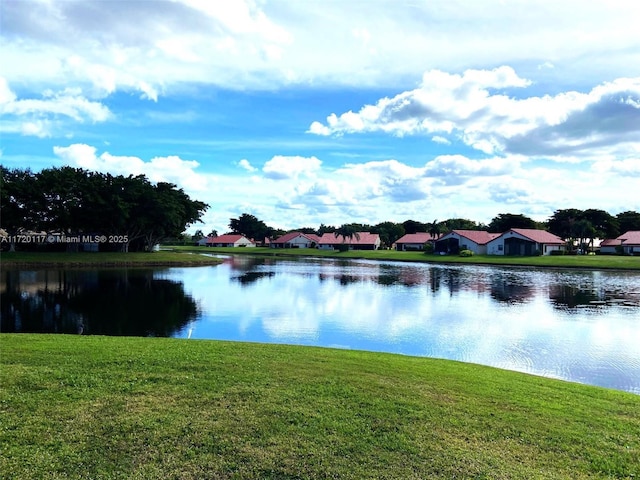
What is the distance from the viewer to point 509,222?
110 meters

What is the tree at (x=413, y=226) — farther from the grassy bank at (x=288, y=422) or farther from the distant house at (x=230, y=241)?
the grassy bank at (x=288, y=422)

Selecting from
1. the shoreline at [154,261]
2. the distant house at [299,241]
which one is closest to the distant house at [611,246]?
the shoreline at [154,261]

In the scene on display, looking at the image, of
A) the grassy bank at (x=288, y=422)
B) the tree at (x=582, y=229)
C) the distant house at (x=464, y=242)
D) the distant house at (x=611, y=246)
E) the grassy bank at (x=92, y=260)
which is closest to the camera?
the grassy bank at (x=288, y=422)

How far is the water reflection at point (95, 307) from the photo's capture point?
1816 centimetres

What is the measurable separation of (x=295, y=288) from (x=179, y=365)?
24.8m

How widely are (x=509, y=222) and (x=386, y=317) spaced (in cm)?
9668

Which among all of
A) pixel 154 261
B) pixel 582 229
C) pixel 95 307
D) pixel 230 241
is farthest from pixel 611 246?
pixel 230 241

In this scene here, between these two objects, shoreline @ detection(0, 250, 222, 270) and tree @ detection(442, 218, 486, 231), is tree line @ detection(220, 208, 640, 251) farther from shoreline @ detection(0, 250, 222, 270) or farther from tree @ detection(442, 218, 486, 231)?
shoreline @ detection(0, 250, 222, 270)

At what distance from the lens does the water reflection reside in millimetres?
18156

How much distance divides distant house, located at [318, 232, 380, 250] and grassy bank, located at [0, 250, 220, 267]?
174 feet

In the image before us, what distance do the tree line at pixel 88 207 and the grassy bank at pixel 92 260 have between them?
4.61 m

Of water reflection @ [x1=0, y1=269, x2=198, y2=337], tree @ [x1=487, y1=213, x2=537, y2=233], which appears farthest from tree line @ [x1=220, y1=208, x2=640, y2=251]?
water reflection @ [x1=0, y1=269, x2=198, y2=337]

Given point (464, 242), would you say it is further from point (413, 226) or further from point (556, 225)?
point (413, 226)

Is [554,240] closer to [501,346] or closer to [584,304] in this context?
[584,304]
